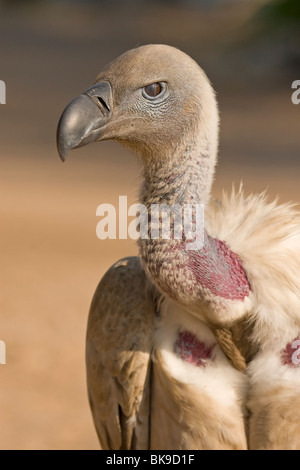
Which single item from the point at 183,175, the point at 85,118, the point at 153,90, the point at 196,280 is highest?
the point at 153,90

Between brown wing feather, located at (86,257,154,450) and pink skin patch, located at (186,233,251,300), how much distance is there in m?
0.67

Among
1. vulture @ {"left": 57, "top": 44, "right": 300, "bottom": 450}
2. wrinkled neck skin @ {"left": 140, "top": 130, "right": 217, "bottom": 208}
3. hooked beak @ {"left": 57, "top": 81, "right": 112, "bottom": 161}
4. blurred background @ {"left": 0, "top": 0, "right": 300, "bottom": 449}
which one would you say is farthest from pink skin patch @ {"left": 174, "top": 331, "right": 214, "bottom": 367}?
blurred background @ {"left": 0, "top": 0, "right": 300, "bottom": 449}

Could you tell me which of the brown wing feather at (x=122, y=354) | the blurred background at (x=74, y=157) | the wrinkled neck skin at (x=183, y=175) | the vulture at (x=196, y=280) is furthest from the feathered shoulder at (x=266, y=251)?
the blurred background at (x=74, y=157)

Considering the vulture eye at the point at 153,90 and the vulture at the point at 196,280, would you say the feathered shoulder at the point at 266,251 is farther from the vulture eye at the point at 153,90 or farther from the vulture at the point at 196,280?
the vulture eye at the point at 153,90

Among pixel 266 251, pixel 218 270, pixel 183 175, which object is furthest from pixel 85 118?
pixel 266 251

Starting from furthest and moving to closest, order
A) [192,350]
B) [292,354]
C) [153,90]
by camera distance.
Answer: [192,350] → [292,354] → [153,90]

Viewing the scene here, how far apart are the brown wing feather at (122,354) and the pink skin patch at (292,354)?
2.29 ft

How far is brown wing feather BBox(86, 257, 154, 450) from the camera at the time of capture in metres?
4.43

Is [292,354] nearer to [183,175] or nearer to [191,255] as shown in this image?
[191,255]

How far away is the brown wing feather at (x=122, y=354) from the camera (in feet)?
14.5

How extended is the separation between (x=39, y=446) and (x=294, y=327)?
3.49m

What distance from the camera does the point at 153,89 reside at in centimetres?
383

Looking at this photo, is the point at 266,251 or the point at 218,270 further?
the point at 266,251

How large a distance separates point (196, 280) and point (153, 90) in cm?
80
